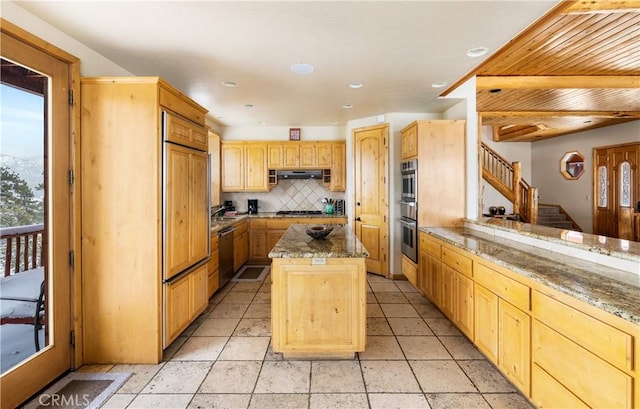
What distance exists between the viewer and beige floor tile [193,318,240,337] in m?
2.72

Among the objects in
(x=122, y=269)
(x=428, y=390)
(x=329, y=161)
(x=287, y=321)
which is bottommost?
(x=428, y=390)

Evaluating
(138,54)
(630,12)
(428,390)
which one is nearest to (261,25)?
(138,54)

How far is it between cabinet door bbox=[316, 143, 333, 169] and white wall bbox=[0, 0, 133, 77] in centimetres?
310

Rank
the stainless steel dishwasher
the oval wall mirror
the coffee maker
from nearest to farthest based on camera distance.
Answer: the stainless steel dishwasher, the coffee maker, the oval wall mirror

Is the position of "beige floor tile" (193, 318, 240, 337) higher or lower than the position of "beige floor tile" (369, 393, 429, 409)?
higher

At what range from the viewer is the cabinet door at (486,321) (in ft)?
6.74

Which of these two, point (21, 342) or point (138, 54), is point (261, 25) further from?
point (21, 342)

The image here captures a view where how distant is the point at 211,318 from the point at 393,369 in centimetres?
193

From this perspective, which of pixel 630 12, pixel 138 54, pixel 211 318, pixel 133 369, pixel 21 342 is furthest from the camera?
pixel 211 318

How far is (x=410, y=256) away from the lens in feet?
12.5

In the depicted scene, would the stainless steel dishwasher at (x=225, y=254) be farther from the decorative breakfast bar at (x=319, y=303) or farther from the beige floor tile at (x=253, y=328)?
the decorative breakfast bar at (x=319, y=303)

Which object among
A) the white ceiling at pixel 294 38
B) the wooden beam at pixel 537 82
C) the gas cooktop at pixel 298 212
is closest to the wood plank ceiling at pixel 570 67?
the wooden beam at pixel 537 82

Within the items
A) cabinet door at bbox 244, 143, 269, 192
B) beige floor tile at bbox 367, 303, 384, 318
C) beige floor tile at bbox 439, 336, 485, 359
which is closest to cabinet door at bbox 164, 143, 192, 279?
beige floor tile at bbox 367, 303, 384, 318

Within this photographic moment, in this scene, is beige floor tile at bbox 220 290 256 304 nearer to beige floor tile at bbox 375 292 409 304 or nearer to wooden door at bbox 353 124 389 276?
beige floor tile at bbox 375 292 409 304
